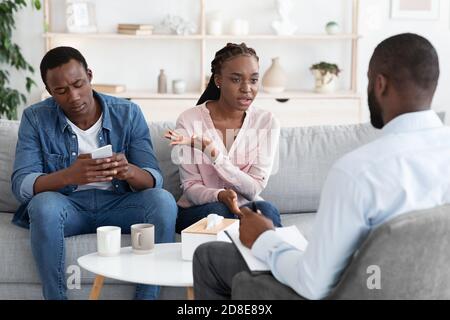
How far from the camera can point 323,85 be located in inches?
208

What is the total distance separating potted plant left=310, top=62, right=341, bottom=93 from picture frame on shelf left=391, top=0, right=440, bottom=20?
2.06 ft

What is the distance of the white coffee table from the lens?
2.08 m

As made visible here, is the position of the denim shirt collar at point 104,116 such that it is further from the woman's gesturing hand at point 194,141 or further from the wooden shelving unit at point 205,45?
the wooden shelving unit at point 205,45

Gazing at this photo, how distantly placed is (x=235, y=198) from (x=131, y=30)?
108 inches

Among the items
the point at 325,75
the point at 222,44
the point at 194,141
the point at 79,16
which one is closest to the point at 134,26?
the point at 79,16

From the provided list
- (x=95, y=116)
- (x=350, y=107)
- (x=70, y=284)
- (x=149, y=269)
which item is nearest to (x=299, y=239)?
(x=149, y=269)

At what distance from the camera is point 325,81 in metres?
5.27

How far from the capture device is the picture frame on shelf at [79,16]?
16.9 feet

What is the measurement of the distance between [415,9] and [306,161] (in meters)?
2.73

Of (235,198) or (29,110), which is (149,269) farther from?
(29,110)

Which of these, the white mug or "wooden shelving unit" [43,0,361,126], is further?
"wooden shelving unit" [43,0,361,126]

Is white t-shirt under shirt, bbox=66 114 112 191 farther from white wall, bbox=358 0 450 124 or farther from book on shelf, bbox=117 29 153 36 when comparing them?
white wall, bbox=358 0 450 124
